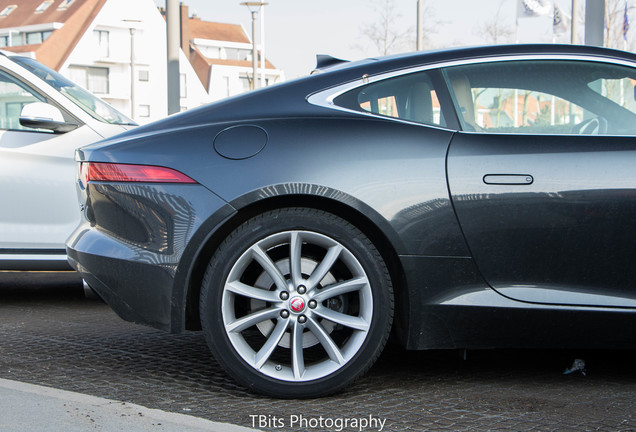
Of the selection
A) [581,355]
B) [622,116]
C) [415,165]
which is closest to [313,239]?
[415,165]

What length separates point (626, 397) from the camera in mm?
3863

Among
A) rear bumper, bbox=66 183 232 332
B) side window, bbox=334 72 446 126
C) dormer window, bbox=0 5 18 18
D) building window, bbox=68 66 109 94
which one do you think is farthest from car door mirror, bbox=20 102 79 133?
dormer window, bbox=0 5 18 18

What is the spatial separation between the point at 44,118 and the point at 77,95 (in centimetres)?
61

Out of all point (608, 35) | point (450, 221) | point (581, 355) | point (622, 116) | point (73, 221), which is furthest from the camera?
point (608, 35)

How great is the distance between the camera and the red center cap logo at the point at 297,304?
3.76 m

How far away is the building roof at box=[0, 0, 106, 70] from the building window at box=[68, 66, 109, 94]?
1405 millimetres

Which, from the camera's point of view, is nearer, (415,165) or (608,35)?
(415,165)

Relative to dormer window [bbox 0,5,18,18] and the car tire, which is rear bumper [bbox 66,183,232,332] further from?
dormer window [bbox 0,5,18,18]

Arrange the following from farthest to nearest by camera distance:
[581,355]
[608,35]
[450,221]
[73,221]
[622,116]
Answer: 1. [608,35]
2. [73,221]
3. [581,355]
4. [622,116]
5. [450,221]

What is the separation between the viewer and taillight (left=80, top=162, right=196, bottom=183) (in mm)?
3773

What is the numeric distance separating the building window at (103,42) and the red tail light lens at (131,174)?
67.6 m

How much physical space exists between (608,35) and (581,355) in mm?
27505

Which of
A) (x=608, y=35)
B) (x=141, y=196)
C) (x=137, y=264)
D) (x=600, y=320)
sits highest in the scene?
(x=608, y=35)

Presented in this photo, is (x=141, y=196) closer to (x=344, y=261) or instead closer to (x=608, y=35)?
(x=344, y=261)
